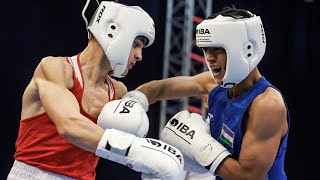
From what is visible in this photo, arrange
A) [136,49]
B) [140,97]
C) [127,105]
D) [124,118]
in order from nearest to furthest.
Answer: [124,118] → [127,105] → [136,49] → [140,97]

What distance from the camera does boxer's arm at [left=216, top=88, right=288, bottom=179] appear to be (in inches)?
96.0

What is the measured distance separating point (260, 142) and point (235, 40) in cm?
53

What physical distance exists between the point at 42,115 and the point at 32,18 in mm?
3009

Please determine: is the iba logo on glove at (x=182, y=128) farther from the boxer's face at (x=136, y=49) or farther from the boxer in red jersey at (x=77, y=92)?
the boxer's face at (x=136, y=49)

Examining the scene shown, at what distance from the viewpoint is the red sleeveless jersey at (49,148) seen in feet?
8.41

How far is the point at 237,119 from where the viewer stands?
8.42 feet

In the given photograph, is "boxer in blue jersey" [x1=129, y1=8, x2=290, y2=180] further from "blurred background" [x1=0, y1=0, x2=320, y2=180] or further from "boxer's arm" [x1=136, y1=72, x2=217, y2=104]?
"blurred background" [x1=0, y1=0, x2=320, y2=180]

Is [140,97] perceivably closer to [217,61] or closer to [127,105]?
[127,105]

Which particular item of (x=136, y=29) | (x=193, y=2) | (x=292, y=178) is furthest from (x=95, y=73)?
(x=292, y=178)

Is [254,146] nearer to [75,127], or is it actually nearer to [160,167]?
[160,167]

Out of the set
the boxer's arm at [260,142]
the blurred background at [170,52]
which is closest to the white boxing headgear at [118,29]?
the boxer's arm at [260,142]

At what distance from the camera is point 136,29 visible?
264 centimetres

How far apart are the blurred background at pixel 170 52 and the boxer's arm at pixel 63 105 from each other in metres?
1.57

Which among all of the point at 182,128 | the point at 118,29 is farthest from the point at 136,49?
the point at 182,128
